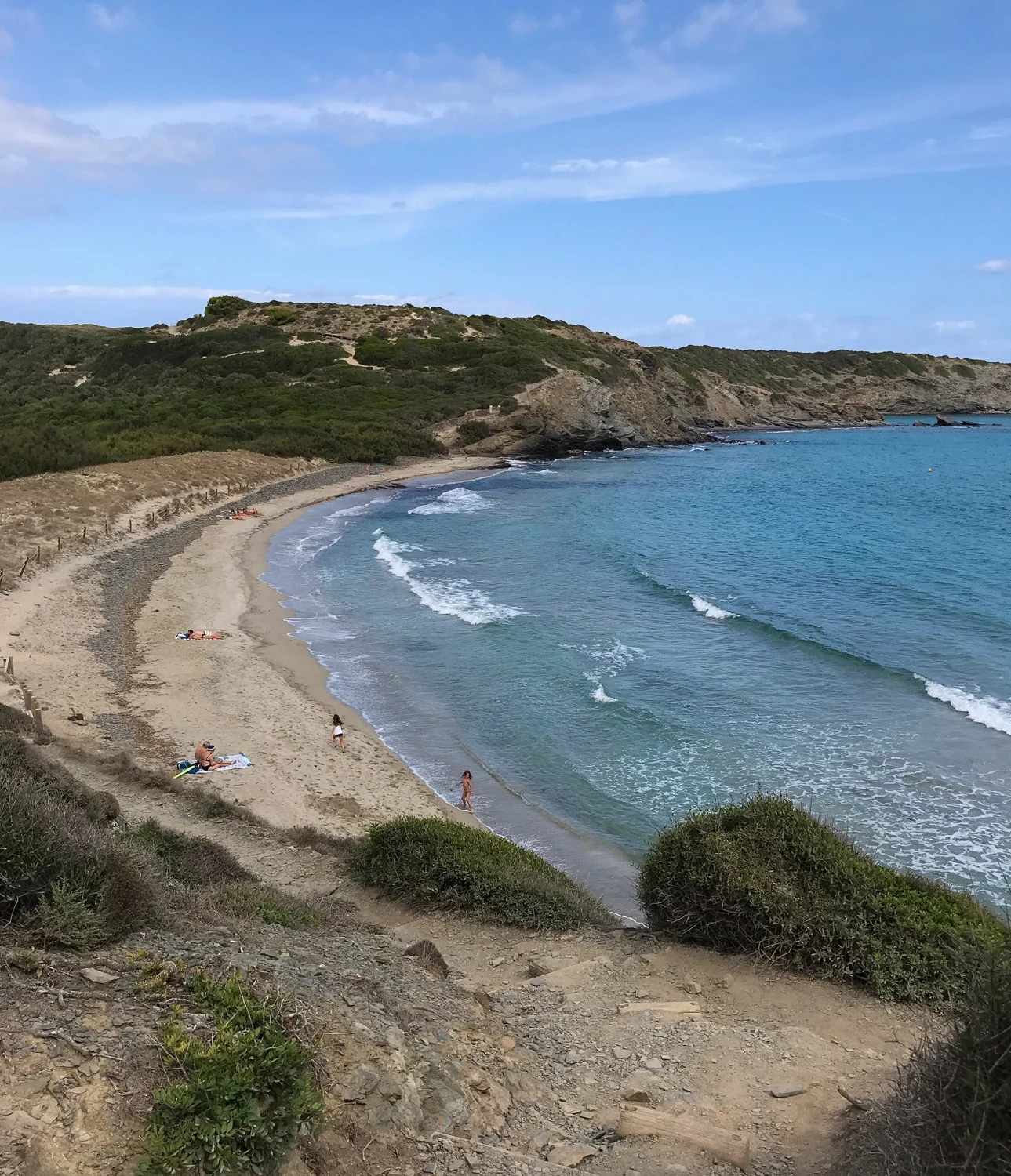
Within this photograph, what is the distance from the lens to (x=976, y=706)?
20688mm

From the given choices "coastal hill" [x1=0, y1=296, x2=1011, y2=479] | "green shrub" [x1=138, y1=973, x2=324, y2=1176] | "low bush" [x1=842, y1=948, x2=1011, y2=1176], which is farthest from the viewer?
"coastal hill" [x1=0, y1=296, x2=1011, y2=479]

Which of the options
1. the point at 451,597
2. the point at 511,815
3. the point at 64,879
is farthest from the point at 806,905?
the point at 451,597

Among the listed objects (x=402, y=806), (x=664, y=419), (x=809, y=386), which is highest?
(x=809, y=386)

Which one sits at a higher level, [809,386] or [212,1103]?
[809,386]

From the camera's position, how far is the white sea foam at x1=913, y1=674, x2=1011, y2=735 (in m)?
19.8

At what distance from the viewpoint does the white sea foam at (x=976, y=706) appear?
19.8m

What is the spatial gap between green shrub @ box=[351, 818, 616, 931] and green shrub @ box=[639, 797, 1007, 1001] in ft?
3.92

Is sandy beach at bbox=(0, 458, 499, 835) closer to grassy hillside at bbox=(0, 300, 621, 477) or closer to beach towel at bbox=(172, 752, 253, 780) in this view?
beach towel at bbox=(172, 752, 253, 780)

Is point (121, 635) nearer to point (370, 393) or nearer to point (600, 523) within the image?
point (600, 523)

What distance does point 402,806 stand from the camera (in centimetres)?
1681

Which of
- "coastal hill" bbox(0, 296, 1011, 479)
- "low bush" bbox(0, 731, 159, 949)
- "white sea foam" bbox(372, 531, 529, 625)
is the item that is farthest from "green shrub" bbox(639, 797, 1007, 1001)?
"coastal hill" bbox(0, 296, 1011, 479)

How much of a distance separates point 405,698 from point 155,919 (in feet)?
50.9

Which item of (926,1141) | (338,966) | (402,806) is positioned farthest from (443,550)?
(926,1141)

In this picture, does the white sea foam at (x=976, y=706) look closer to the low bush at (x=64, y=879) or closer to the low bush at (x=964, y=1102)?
the low bush at (x=964, y=1102)
